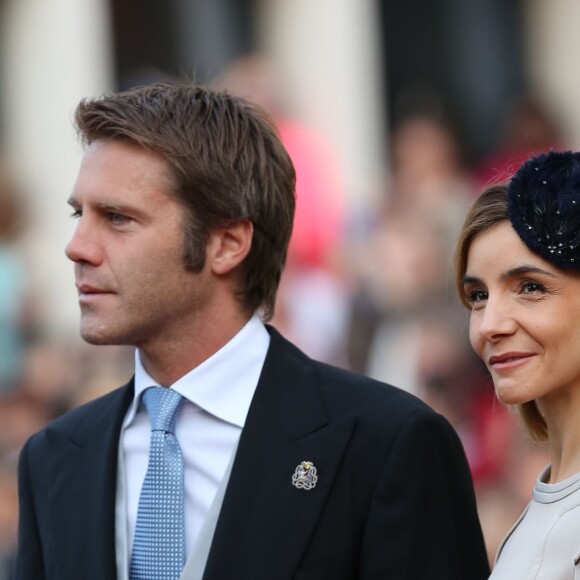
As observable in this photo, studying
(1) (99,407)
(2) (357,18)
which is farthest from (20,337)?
(1) (99,407)

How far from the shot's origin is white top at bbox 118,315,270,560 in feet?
12.5

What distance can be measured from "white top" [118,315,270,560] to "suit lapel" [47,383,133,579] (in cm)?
5

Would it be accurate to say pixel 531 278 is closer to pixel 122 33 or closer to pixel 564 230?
pixel 564 230

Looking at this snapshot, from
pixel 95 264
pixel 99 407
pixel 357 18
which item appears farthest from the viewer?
pixel 357 18

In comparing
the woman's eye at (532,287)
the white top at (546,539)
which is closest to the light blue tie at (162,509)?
the white top at (546,539)

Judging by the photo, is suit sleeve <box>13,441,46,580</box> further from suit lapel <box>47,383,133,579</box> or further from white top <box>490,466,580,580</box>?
white top <box>490,466,580,580</box>

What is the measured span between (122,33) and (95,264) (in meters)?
7.15

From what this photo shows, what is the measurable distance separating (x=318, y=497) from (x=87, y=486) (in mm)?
645

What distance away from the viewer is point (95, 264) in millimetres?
3875

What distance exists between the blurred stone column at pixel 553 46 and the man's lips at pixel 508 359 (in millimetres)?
6449

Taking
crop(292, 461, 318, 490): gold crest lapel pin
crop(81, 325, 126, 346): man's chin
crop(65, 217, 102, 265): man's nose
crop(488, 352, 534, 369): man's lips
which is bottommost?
crop(292, 461, 318, 490): gold crest lapel pin

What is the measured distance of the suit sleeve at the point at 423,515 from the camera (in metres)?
3.57

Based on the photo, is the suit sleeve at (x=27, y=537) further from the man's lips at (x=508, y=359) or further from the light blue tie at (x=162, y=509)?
the man's lips at (x=508, y=359)

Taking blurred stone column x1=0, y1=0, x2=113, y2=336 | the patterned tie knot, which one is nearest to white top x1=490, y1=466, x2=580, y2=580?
the patterned tie knot
